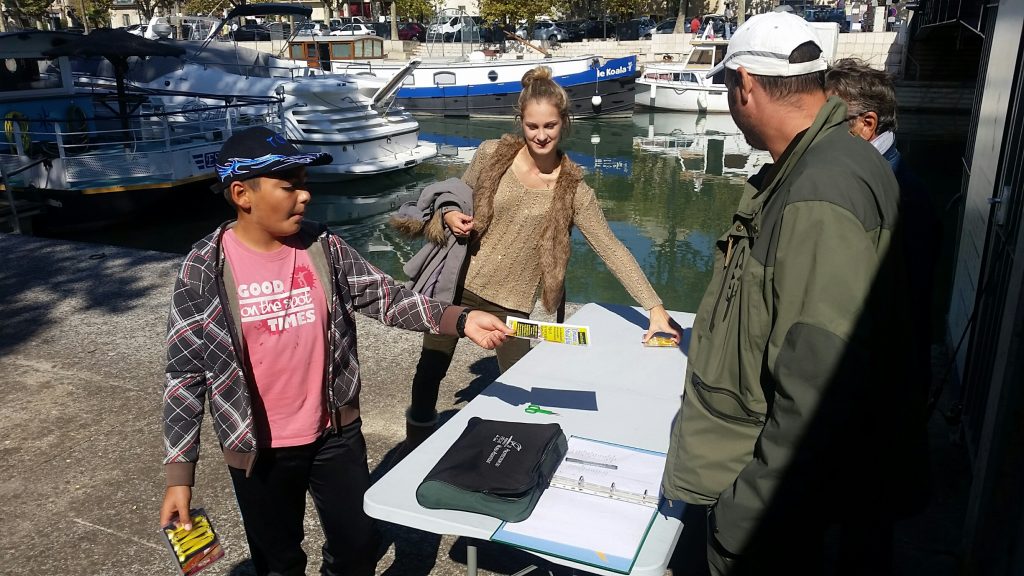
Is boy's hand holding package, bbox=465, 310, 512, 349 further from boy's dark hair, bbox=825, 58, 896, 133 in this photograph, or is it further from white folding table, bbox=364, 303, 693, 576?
boy's dark hair, bbox=825, 58, 896, 133

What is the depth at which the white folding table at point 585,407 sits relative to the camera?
212 centimetres

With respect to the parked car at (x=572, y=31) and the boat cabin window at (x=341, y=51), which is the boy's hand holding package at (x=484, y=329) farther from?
the parked car at (x=572, y=31)

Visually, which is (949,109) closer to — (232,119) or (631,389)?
(232,119)

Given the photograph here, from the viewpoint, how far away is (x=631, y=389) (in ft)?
10.1

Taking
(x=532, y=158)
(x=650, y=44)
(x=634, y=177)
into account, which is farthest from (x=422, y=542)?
(x=650, y=44)

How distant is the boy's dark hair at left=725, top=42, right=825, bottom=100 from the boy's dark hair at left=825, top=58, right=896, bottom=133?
5.89ft

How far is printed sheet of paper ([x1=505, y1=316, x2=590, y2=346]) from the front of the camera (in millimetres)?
2609

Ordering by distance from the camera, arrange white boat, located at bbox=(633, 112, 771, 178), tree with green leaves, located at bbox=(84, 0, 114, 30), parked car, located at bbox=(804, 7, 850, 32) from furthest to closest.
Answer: tree with green leaves, located at bbox=(84, 0, 114, 30) → parked car, located at bbox=(804, 7, 850, 32) → white boat, located at bbox=(633, 112, 771, 178)

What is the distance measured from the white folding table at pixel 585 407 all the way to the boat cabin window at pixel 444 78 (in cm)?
2663

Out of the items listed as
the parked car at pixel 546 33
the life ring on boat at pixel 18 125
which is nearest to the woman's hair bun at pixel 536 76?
the life ring on boat at pixel 18 125

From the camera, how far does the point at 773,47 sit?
1733mm

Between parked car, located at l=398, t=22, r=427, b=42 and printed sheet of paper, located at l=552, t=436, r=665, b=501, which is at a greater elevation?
parked car, located at l=398, t=22, r=427, b=42

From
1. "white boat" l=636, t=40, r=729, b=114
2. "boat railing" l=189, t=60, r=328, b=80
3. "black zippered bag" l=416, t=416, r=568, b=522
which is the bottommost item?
"white boat" l=636, t=40, r=729, b=114

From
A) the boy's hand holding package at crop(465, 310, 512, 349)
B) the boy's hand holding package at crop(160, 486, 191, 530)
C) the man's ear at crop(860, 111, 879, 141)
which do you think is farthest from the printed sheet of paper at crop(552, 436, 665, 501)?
the man's ear at crop(860, 111, 879, 141)
